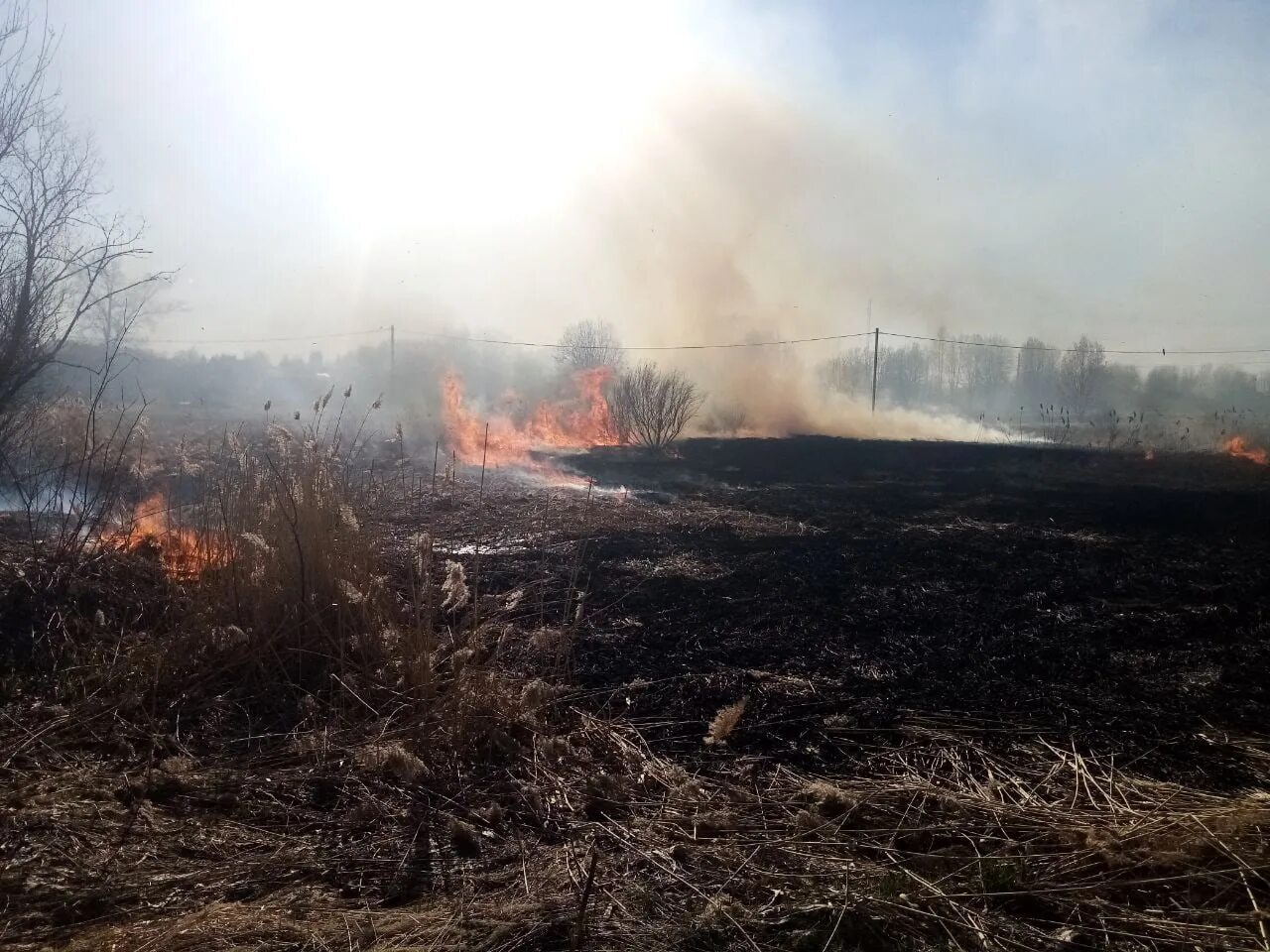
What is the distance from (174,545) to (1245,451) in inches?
1215

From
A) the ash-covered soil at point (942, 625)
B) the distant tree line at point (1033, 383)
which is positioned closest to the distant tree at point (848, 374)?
the distant tree line at point (1033, 383)

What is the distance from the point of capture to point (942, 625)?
6.83 meters

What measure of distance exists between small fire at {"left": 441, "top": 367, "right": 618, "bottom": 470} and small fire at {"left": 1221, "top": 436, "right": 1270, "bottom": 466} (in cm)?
1910

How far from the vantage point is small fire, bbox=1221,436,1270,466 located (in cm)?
2481

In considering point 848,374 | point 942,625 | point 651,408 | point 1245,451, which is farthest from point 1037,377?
point 942,625

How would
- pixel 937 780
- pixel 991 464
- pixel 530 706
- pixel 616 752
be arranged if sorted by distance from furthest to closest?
pixel 991 464
pixel 530 706
pixel 616 752
pixel 937 780

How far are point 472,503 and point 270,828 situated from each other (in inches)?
430

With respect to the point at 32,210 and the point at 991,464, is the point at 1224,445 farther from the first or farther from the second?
the point at 32,210

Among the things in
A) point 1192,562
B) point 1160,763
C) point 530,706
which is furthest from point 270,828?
point 1192,562

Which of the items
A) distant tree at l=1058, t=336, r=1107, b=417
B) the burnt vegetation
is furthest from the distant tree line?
the burnt vegetation

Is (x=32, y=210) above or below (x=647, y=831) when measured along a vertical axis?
above

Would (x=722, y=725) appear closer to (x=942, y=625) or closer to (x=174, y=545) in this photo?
(x=942, y=625)

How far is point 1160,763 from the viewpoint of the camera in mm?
4039

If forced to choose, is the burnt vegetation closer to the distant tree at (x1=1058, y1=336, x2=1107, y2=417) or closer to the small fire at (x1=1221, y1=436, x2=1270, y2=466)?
the small fire at (x1=1221, y1=436, x2=1270, y2=466)
